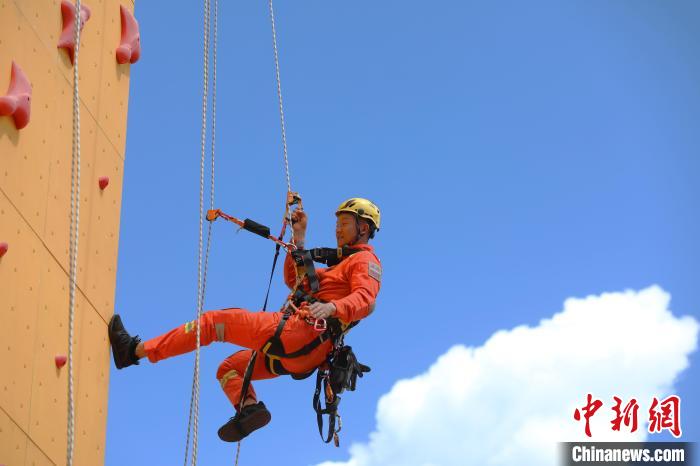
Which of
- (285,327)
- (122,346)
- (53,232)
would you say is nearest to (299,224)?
(285,327)

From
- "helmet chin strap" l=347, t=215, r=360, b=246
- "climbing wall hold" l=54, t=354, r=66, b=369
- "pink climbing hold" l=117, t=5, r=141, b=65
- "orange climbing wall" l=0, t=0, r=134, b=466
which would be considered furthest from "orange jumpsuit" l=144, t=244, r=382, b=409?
"pink climbing hold" l=117, t=5, r=141, b=65

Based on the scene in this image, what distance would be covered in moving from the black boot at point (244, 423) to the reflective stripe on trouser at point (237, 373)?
9 centimetres

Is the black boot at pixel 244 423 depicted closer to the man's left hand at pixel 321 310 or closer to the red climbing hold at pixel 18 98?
the man's left hand at pixel 321 310

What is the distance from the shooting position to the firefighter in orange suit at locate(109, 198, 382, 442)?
5.74 metres

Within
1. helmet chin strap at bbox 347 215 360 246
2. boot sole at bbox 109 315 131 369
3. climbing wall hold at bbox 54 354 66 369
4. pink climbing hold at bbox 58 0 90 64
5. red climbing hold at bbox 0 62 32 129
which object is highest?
pink climbing hold at bbox 58 0 90 64

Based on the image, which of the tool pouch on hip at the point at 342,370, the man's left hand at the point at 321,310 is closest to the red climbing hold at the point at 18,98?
the man's left hand at the point at 321,310

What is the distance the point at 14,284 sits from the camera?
15.6 feet

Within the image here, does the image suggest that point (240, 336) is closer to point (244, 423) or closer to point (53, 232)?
point (244, 423)

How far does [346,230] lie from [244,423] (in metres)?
1.17

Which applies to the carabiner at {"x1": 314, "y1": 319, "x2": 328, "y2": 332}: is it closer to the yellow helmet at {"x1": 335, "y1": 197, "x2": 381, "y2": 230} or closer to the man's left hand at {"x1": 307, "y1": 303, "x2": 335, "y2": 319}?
the man's left hand at {"x1": 307, "y1": 303, "x2": 335, "y2": 319}

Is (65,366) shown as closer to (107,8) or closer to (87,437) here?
(87,437)

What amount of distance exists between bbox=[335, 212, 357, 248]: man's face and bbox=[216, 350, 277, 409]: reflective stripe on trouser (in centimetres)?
76

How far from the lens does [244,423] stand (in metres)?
5.95

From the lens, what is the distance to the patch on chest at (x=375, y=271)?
6113 mm
